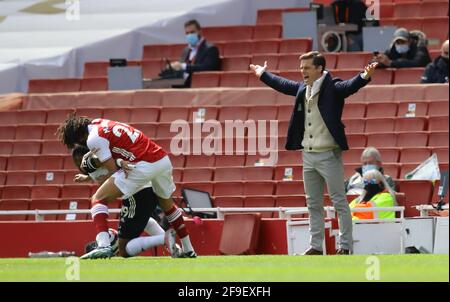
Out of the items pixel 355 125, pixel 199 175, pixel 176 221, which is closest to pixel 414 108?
pixel 355 125

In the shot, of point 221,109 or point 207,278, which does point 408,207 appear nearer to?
point 221,109

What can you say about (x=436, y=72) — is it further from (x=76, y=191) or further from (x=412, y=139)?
(x=76, y=191)

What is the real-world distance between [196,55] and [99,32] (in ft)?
13.1

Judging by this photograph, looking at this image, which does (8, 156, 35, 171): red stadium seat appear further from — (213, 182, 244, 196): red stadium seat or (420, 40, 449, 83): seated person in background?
(420, 40, 449, 83): seated person in background

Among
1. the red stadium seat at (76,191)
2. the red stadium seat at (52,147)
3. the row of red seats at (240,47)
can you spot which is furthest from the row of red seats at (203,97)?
the red stadium seat at (76,191)

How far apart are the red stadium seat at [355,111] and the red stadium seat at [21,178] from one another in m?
5.18

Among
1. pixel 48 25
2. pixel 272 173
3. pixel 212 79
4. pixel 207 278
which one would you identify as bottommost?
pixel 207 278

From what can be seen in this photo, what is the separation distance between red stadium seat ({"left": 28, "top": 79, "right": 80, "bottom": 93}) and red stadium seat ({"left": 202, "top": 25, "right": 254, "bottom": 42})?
2.44 m

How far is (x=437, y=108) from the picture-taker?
20.0m

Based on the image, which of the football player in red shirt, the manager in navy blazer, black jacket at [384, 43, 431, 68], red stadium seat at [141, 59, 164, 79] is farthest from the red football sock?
red stadium seat at [141, 59, 164, 79]

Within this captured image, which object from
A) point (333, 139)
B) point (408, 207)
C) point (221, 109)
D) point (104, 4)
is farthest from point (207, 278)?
point (104, 4)

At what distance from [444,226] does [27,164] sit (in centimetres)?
872

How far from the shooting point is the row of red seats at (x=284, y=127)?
19.9m

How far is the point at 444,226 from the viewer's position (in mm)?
15742
